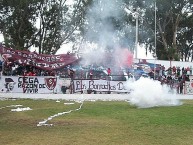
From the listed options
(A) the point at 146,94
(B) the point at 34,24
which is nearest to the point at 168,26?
(B) the point at 34,24

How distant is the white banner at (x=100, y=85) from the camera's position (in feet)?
101

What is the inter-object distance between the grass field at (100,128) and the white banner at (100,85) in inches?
465

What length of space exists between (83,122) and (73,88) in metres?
15.1

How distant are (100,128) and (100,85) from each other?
17482mm

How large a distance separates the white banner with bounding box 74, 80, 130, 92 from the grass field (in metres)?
11.8

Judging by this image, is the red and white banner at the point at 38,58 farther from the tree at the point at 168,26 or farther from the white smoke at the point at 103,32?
the tree at the point at 168,26

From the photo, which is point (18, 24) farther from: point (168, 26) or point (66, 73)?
point (168, 26)

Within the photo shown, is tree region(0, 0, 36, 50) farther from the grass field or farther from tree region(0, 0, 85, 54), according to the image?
the grass field

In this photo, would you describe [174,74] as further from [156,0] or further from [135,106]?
[135,106]

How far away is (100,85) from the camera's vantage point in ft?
103

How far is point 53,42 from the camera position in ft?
170

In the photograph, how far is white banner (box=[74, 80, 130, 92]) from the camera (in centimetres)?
3086

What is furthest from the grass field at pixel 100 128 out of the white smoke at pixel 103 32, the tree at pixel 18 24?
the tree at pixel 18 24

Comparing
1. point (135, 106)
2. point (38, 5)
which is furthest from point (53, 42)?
point (135, 106)
